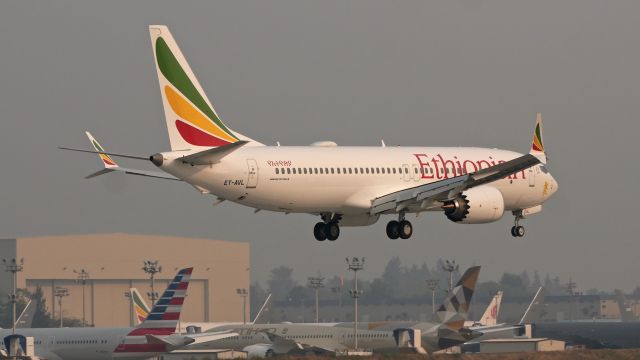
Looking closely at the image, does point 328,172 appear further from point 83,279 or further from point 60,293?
point 60,293

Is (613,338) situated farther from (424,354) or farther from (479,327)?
(424,354)

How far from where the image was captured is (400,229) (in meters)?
69.7

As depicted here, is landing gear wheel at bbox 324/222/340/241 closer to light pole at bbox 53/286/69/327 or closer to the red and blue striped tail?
the red and blue striped tail

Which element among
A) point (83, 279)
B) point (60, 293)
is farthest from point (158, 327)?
point (60, 293)

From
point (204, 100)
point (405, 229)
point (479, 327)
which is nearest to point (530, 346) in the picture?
point (479, 327)

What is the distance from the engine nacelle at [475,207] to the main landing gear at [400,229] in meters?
2.12

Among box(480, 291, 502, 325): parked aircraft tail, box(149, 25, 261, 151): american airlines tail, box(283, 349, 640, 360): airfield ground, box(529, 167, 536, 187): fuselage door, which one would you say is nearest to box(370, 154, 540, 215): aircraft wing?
box(529, 167, 536, 187): fuselage door

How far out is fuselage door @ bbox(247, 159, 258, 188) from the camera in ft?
209

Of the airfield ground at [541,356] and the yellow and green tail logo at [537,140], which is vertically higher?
the yellow and green tail logo at [537,140]

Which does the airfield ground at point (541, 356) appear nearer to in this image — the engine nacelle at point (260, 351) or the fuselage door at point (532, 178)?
the engine nacelle at point (260, 351)

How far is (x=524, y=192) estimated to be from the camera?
75.3 m

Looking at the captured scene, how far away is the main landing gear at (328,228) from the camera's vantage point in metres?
71.0

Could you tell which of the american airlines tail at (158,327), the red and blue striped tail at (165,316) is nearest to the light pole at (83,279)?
the american airlines tail at (158,327)

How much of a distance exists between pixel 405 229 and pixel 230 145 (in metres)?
13.1
